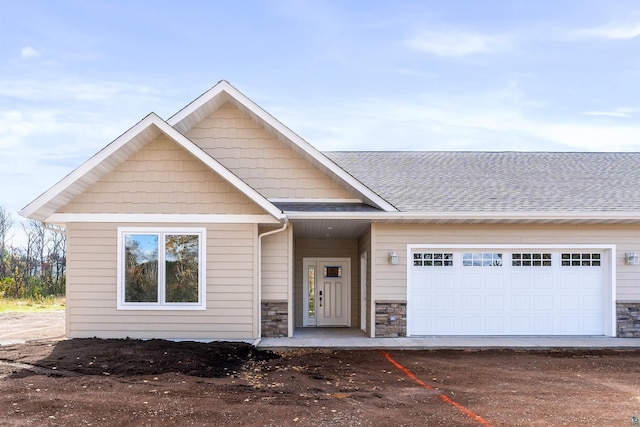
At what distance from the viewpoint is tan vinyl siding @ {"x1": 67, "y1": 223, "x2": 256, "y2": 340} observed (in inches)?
487

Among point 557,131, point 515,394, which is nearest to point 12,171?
point 557,131

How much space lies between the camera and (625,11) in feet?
42.4

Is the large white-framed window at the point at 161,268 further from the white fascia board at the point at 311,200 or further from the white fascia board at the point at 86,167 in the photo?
the white fascia board at the point at 311,200

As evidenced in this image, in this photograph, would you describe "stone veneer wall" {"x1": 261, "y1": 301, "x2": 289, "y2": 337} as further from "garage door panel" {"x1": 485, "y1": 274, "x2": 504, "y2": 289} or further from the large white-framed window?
"garage door panel" {"x1": 485, "y1": 274, "x2": 504, "y2": 289}

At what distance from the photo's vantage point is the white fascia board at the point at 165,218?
12289mm

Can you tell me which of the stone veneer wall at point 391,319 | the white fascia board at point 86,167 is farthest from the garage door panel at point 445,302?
the white fascia board at point 86,167

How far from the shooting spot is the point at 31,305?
22953 millimetres

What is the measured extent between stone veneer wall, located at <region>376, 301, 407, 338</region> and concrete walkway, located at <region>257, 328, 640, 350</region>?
0.93 feet

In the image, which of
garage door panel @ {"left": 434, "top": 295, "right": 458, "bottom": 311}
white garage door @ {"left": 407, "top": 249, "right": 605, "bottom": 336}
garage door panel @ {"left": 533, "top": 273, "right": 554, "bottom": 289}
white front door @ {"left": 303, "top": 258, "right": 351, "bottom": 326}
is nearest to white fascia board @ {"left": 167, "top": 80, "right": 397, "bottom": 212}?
white garage door @ {"left": 407, "top": 249, "right": 605, "bottom": 336}

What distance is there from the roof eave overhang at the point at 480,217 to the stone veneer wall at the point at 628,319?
1.89 meters

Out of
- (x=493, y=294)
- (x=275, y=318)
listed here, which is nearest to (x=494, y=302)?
(x=493, y=294)

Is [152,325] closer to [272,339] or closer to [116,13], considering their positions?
[272,339]

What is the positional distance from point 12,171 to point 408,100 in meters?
27.9

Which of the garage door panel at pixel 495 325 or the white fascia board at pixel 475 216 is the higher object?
the white fascia board at pixel 475 216
